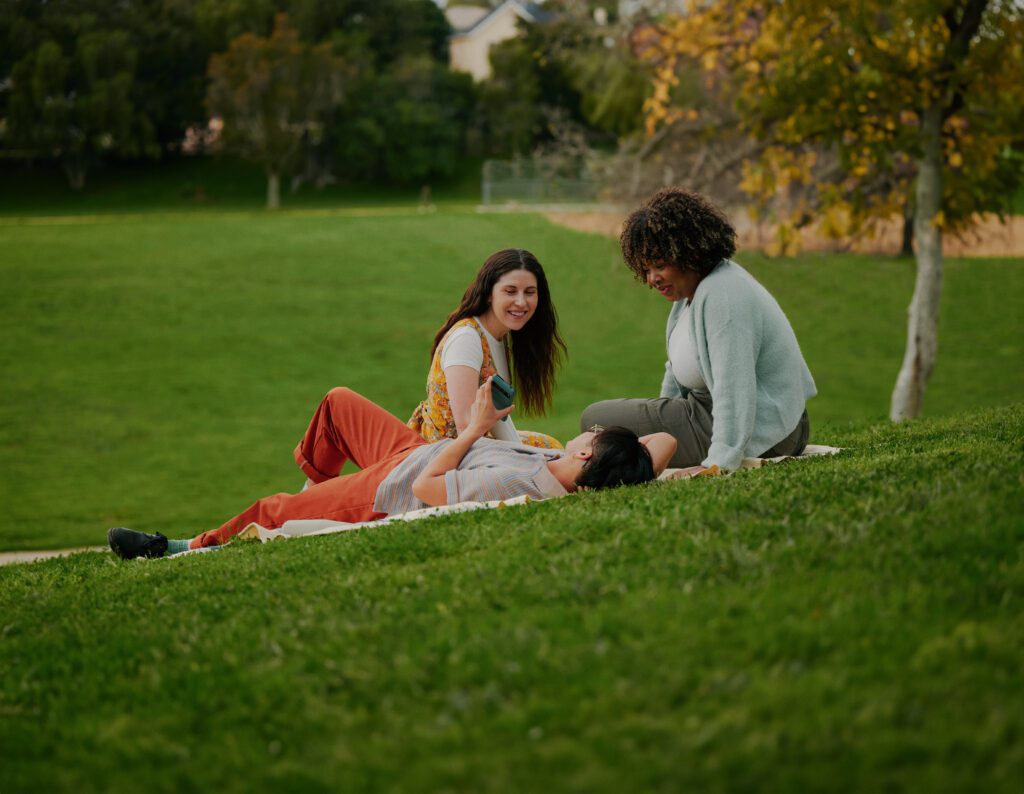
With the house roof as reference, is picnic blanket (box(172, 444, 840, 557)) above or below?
below

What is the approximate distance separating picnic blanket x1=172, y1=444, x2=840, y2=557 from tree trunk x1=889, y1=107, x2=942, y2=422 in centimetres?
526

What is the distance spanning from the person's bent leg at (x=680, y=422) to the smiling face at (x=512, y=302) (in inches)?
28.5

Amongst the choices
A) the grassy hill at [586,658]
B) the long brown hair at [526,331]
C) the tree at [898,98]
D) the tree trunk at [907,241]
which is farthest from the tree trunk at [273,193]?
the grassy hill at [586,658]

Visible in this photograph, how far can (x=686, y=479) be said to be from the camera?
17.7 feet

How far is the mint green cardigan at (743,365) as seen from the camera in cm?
543

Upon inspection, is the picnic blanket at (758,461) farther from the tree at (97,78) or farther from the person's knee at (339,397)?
the tree at (97,78)

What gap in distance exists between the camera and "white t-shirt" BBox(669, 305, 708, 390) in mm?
5910

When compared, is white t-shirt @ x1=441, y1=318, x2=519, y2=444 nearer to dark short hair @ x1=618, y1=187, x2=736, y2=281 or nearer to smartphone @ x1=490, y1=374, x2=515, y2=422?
smartphone @ x1=490, y1=374, x2=515, y2=422

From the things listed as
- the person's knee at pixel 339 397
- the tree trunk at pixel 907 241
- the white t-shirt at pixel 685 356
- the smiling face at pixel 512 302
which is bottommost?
the person's knee at pixel 339 397

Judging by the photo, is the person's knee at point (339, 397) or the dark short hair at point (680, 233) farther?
the person's knee at point (339, 397)

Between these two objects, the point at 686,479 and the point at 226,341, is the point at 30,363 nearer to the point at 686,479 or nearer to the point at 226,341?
the point at 226,341

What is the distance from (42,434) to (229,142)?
35.5 metres

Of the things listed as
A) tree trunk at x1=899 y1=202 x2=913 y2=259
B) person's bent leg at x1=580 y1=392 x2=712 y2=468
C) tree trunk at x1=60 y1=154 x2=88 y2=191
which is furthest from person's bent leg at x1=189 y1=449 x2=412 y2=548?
tree trunk at x1=60 y1=154 x2=88 y2=191

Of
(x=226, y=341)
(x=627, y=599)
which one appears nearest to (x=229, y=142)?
(x=226, y=341)
